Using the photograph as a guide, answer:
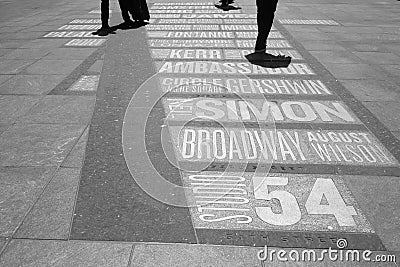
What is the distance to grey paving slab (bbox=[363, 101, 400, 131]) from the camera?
18.3 ft

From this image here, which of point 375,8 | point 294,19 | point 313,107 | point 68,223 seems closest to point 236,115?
point 313,107

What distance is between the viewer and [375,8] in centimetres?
1642

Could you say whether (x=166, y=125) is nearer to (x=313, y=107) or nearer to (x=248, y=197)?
(x=248, y=197)

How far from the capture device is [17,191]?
4.04 metres

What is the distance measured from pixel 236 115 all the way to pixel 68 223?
3060mm

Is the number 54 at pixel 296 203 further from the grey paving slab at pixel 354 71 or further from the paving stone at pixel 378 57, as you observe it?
the paving stone at pixel 378 57

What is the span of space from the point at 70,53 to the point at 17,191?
240 inches

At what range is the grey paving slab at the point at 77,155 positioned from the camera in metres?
4.56

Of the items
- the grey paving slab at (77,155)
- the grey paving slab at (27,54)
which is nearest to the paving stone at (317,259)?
the grey paving slab at (77,155)

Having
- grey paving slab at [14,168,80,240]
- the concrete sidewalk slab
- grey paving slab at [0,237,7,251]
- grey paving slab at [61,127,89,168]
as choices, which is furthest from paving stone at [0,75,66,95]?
grey paving slab at [0,237,7,251]

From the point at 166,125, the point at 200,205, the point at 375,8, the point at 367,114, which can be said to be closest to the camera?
the point at 200,205

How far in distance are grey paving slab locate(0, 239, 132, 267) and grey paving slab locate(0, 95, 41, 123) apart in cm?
295

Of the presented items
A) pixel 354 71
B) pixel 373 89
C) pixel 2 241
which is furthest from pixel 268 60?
pixel 2 241

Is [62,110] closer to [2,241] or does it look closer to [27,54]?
[2,241]
